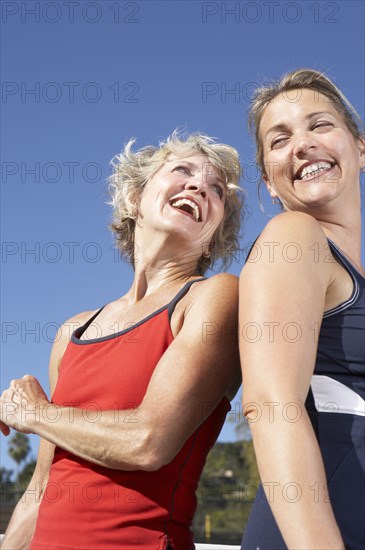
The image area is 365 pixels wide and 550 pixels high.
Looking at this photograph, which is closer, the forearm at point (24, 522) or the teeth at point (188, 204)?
the forearm at point (24, 522)

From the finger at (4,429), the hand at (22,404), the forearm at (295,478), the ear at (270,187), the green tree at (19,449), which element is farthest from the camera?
the green tree at (19,449)

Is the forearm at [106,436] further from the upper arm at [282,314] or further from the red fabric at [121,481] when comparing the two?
the upper arm at [282,314]

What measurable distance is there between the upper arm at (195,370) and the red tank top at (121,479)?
0.18 ft

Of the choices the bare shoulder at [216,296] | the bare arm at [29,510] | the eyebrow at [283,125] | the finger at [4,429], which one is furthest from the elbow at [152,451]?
the eyebrow at [283,125]

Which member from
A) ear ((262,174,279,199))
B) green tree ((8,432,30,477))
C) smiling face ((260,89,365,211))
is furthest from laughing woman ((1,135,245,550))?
green tree ((8,432,30,477))

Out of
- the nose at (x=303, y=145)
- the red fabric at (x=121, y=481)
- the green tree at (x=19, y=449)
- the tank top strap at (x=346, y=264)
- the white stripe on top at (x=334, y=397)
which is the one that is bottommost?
the green tree at (x=19, y=449)

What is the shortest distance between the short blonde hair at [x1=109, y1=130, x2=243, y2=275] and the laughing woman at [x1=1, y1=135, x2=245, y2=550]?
0.50ft

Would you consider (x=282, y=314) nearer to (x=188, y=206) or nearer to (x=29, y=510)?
(x=188, y=206)

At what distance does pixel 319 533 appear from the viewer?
1389mm

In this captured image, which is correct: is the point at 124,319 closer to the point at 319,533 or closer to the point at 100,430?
the point at 100,430

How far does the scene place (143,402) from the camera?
2182 millimetres

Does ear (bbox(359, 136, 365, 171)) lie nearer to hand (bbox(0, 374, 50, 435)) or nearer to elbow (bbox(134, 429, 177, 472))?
elbow (bbox(134, 429, 177, 472))

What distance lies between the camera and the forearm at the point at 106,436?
6.93 feet

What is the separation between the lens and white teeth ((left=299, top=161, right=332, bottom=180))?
6.56ft
